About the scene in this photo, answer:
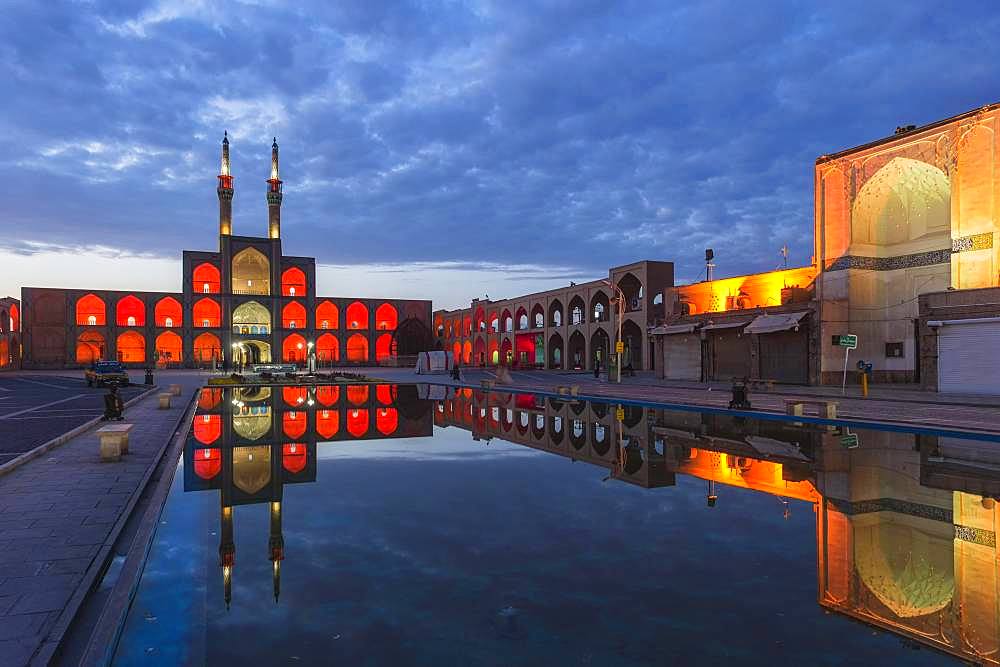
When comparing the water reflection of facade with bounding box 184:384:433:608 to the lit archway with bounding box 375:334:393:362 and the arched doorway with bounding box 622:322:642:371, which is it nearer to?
the arched doorway with bounding box 622:322:642:371

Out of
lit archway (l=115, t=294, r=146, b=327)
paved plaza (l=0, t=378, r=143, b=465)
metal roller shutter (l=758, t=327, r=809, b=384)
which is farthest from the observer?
lit archway (l=115, t=294, r=146, b=327)

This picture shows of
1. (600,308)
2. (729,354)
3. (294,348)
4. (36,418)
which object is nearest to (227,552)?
(36,418)

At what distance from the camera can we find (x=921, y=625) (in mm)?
3910

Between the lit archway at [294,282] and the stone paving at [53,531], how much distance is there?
58656 mm

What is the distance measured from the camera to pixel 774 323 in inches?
1071

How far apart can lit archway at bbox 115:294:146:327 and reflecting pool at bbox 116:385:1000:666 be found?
59.9 metres

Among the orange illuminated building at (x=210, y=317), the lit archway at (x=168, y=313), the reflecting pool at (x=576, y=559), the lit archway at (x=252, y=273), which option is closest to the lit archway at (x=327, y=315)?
the orange illuminated building at (x=210, y=317)

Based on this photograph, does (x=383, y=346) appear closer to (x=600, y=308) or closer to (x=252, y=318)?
(x=252, y=318)

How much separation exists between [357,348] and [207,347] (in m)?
16.1

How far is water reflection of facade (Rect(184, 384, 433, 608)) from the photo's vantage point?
22.2ft

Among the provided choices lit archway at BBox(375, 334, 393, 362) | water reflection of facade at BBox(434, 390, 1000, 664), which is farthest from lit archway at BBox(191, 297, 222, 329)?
water reflection of facade at BBox(434, 390, 1000, 664)

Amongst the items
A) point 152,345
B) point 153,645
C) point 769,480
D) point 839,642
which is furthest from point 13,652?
point 152,345

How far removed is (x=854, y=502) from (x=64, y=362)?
69.1m

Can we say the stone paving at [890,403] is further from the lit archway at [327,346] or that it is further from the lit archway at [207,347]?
the lit archway at [327,346]
